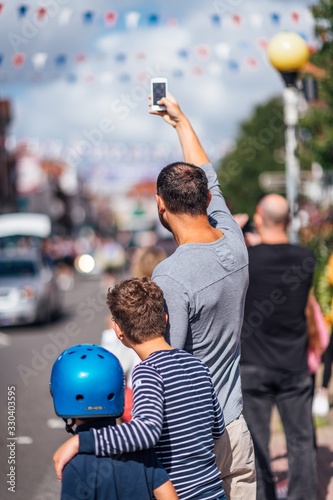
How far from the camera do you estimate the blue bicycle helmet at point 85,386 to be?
9.12 feet

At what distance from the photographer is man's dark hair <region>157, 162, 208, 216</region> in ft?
10.5

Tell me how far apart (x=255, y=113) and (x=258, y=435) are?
62.9 metres

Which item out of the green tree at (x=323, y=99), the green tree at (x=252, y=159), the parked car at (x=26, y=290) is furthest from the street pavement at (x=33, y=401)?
the green tree at (x=252, y=159)

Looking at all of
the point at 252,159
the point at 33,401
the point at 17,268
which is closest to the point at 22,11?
the point at 33,401

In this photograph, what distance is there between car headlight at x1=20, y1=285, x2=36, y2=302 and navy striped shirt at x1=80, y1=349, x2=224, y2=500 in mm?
14186

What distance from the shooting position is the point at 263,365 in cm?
489

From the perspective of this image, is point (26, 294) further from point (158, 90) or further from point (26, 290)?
point (158, 90)

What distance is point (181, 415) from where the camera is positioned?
2.90m

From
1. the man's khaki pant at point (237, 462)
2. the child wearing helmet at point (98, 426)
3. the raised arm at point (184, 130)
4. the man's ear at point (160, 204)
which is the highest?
the raised arm at point (184, 130)

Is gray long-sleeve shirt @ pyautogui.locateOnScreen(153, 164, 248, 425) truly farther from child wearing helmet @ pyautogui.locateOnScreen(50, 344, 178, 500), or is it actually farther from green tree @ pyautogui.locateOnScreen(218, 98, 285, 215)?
green tree @ pyautogui.locateOnScreen(218, 98, 285, 215)

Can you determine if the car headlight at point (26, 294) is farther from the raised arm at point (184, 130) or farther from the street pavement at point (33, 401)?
the raised arm at point (184, 130)

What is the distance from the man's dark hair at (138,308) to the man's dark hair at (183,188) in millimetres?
376

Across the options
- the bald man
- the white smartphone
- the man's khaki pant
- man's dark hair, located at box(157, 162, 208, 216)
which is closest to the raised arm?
the white smartphone

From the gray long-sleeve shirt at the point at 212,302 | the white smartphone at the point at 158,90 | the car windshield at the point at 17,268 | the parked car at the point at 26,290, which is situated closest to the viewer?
the gray long-sleeve shirt at the point at 212,302
